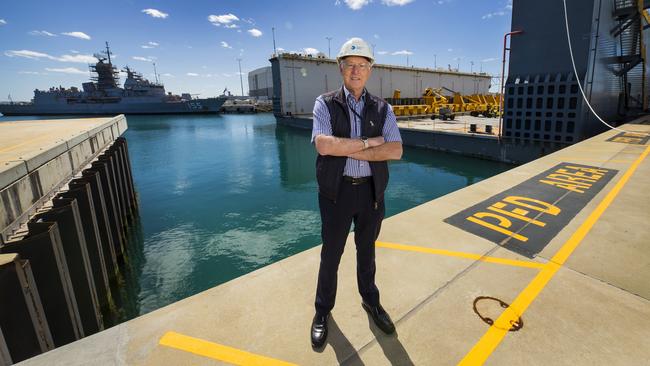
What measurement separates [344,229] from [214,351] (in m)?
1.52

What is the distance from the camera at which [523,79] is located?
15141mm

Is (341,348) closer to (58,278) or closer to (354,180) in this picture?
(354,180)

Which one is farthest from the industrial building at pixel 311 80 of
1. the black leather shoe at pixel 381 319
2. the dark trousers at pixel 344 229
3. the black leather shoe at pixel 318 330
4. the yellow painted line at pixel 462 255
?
the black leather shoe at pixel 318 330

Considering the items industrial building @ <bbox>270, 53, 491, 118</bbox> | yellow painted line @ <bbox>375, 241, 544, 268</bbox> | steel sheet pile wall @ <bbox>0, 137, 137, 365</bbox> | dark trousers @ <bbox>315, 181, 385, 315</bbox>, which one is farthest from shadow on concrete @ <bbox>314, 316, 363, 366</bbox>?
industrial building @ <bbox>270, 53, 491, 118</bbox>

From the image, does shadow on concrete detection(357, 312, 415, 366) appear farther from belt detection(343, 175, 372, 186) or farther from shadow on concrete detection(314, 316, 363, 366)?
belt detection(343, 175, 372, 186)

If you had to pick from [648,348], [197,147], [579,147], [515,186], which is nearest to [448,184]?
[579,147]

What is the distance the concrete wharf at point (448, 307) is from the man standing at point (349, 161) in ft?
1.01

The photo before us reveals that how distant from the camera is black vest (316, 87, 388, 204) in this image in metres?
2.55

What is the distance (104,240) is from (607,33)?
2086 centimetres

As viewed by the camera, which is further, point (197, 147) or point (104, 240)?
point (197, 147)

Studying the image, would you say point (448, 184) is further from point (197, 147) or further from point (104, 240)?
point (197, 147)

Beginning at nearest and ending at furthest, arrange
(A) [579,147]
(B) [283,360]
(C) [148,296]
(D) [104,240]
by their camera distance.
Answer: (B) [283,360] → (C) [148,296] → (D) [104,240] → (A) [579,147]

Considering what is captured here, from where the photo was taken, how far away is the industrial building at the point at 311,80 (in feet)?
149

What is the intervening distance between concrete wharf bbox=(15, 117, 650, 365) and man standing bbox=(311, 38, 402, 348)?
1.01 ft
